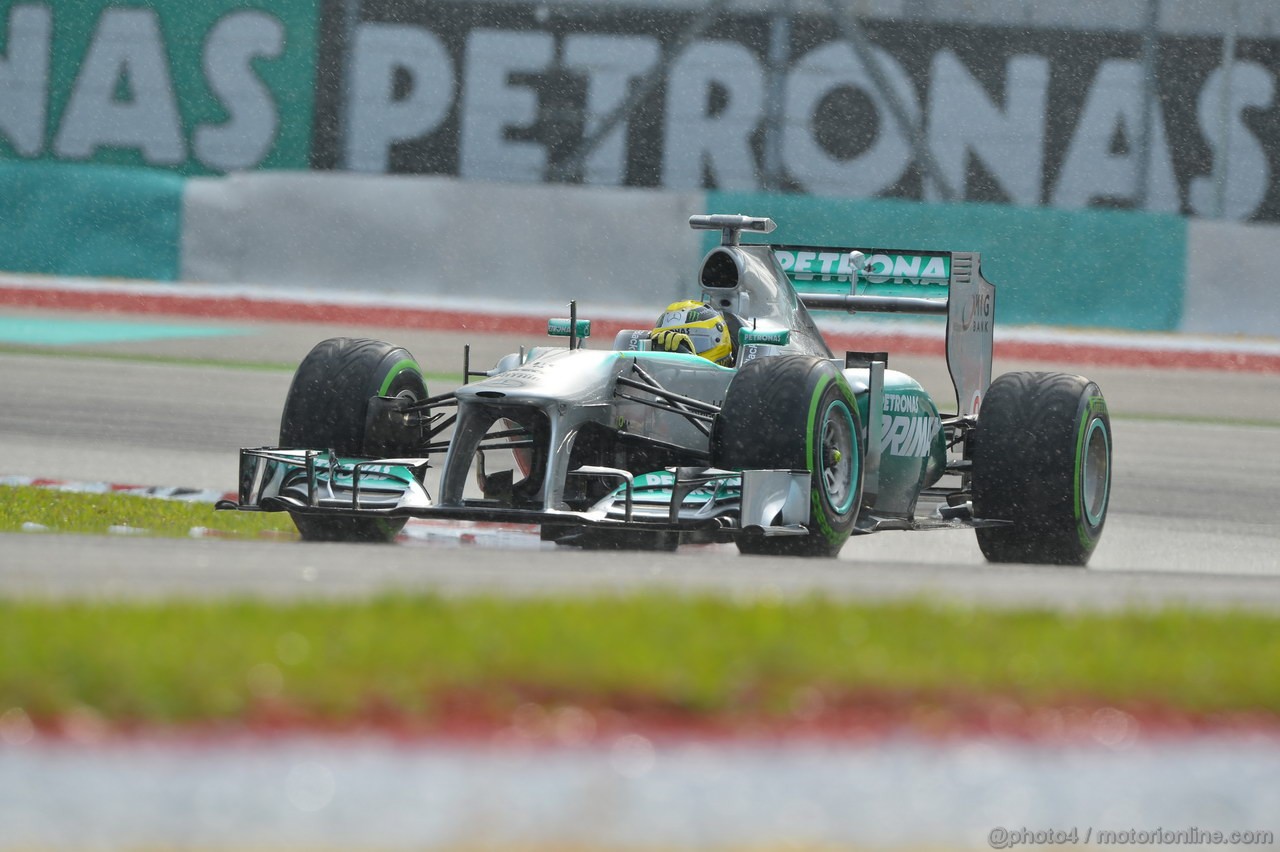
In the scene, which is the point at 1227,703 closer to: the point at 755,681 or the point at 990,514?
the point at 755,681

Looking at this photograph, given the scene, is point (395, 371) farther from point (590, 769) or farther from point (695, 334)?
point (590, 769)

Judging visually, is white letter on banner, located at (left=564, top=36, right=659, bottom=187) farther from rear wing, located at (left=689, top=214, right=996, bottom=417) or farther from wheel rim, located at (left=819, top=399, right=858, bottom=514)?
wheel rim, located at (left=819, top=399, right=858, bottom=514)

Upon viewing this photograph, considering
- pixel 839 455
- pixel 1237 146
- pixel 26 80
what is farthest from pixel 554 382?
pixel 26 80

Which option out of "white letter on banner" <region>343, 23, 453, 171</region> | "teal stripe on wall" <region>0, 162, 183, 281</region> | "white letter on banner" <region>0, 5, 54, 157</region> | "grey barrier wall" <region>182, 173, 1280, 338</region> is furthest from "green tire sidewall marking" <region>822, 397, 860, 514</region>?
"white letter on banner" <region>0, 5, 54, 157</region>

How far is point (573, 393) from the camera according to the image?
8.52 m

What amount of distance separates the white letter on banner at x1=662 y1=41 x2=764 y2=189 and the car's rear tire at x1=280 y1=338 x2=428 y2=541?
13.7 m

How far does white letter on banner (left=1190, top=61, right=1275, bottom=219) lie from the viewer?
74.8 feet

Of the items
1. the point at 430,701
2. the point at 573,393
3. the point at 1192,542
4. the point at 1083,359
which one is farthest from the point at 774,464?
the point at 1083,359

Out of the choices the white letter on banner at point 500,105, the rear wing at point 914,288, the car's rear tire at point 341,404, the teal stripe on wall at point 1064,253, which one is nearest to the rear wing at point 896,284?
the rear wing at point 914,288

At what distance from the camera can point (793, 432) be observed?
8.40 metres

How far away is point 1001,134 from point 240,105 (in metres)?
9.28

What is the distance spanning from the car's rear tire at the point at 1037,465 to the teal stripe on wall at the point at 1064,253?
10714mm

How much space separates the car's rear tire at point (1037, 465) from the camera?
9.68m

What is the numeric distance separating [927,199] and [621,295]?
428 centimetres
